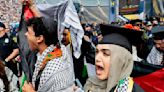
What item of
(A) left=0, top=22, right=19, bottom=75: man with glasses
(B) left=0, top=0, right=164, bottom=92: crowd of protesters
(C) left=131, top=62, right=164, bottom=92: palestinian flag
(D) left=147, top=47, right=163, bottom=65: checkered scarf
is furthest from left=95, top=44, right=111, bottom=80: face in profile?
(A) left=0, top=22, right=19, bottom=75: man with glasses

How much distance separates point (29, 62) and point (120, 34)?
3.99ft

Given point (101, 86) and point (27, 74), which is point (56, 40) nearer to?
point (27, 74)

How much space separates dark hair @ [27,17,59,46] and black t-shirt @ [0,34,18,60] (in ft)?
16.2

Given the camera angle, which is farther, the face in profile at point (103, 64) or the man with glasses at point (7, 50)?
the man with glasses at point (7, 50)

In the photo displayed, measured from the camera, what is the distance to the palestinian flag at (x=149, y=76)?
13.7 feet

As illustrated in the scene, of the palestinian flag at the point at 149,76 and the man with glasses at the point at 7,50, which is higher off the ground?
the palestinian flag at the point at 149,76

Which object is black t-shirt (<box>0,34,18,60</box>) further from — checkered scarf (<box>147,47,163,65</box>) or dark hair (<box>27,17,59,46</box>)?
dark hair (<box>27,17,59,46</box>)

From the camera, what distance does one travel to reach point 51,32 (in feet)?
12.2

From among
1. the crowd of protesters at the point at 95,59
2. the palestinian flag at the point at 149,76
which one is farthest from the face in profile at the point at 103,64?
the palestinian flag at the point at 149,76

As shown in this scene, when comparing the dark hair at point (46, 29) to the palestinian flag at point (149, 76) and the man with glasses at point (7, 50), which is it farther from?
the man with glasses at point (7, 50)

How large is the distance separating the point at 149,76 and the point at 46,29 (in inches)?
49.3

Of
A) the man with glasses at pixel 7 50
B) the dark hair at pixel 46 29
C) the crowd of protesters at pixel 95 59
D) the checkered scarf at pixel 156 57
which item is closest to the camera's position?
the crowd of protesters at pixel 95 59

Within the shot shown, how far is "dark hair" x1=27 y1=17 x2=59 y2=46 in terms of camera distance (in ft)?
12.0

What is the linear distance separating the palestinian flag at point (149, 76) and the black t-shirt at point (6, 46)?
15.6ft
